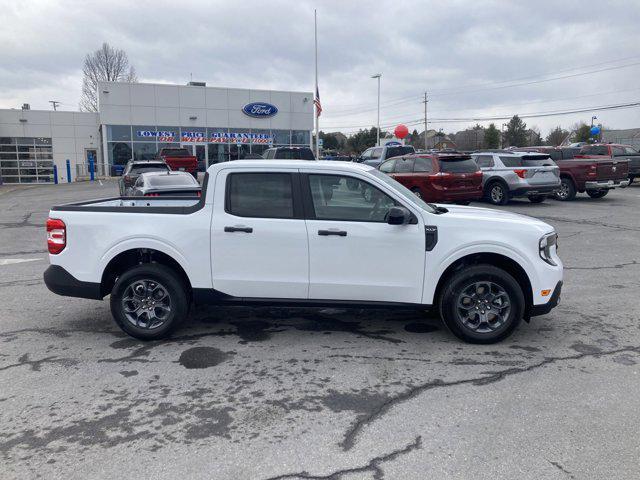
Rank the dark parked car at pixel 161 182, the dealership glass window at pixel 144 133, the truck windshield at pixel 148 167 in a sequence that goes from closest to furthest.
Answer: the dark parked car at pixel 161 182 < the truck windshield at pixel 148 167 < the dealership glass window at pixel 144 133

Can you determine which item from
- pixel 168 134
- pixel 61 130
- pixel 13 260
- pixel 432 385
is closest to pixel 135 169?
pixel 13 260

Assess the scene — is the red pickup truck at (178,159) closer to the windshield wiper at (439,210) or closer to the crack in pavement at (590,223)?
the crack in pavement at (590,223)

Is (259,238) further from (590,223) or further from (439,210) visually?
(590,223)

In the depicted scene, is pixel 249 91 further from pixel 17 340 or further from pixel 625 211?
pixel 17 340

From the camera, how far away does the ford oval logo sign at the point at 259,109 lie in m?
39.7

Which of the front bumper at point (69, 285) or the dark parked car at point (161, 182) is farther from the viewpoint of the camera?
the dark parked car at point (161, 182)

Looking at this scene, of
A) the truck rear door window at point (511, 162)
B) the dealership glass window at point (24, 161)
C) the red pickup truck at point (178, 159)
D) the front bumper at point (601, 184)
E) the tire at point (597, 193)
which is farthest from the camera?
the dealership glass window at point (24, 161)

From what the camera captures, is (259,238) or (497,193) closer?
(259,238)

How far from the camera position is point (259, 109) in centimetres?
3994

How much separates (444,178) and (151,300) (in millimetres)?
11339

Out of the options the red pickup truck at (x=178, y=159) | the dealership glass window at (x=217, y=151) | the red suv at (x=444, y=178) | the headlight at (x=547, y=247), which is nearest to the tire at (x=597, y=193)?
the red suv at (x=444, y=178)

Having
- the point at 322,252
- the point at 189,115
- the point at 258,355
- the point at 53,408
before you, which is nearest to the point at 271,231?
the point at 322,252

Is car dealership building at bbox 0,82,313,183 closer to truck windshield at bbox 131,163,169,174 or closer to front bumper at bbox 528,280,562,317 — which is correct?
truck windshield at bbox 131,163,169,174

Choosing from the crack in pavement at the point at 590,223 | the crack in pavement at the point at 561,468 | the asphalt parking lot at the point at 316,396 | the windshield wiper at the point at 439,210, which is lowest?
the crack in pavement at the point at 561,468
